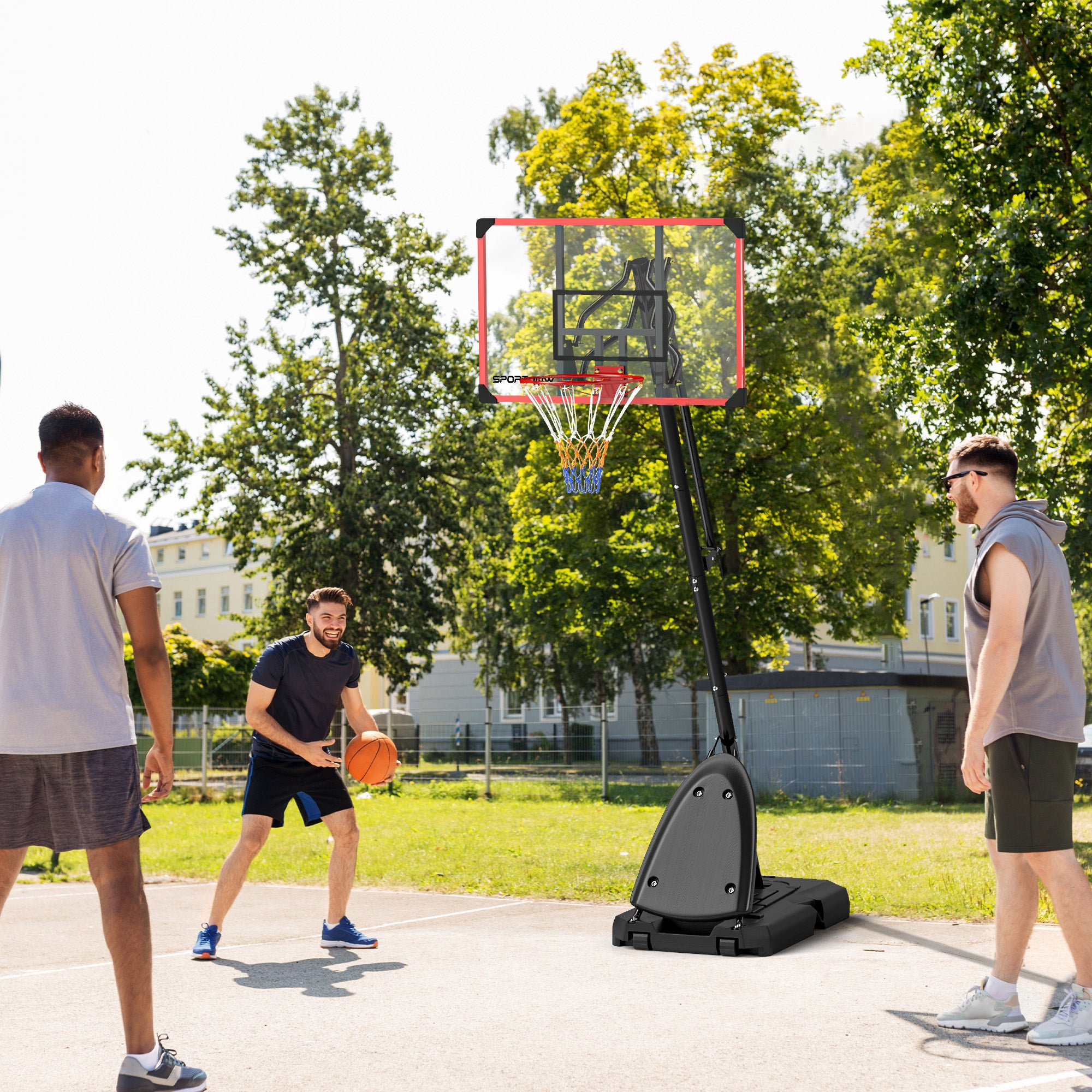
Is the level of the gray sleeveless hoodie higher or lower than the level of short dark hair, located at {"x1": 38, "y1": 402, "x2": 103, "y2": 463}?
lower

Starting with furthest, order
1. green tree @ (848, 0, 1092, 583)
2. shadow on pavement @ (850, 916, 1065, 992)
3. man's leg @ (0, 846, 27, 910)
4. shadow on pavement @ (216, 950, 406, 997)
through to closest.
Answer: green tree @ (848, 0, 1092, 583)
shadow on pavement @ (216, 950, 406, 997)
shadow on pavement @ (850, 916, 1065, 992)
man's leg @ (0, 846, 27, 910)

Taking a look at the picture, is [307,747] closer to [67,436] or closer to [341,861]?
[341,861]

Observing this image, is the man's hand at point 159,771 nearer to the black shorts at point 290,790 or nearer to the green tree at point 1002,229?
the black shorts at point 290,790

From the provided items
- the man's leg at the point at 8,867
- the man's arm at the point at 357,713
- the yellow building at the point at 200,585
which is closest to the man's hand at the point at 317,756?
the man's arm at the point at 357,713

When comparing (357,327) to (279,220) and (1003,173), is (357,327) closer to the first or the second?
(279,220)

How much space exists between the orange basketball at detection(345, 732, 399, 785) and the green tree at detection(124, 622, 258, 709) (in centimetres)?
2481

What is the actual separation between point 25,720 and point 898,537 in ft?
92.9

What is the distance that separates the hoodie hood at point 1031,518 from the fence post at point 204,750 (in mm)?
21189

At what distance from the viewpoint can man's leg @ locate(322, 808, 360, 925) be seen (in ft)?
26.0

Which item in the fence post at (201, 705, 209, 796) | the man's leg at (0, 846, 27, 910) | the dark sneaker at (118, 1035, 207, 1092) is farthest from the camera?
the fence post at (201, 705, 209, 796)

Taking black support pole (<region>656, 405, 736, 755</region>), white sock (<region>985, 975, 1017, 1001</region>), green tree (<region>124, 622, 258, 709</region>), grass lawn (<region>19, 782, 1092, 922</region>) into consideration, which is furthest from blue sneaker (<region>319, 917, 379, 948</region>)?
green tree (<region>124, 622, 258, 709</region>)

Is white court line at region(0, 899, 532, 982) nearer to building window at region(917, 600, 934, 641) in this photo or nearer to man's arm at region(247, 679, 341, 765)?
man's arm at region(247, 679, 341, 765)

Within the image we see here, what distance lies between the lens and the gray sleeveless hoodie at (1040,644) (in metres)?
5.21

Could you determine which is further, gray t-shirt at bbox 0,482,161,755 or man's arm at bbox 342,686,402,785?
man's arm at bbox 342,686,402,785
